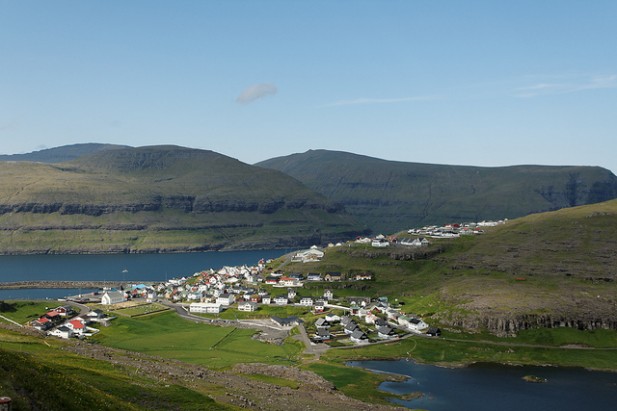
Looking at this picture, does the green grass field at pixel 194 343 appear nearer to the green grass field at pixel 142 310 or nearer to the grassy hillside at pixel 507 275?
the green grass field at pixel 142 310

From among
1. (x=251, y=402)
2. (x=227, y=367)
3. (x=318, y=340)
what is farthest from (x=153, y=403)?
(x=318, y=340)

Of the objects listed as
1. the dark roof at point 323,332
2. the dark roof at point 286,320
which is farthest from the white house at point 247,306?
the dark roof at point 323,332

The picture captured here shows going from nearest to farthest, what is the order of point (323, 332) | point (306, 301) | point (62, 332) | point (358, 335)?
point (62, 332), point (358, 335), point (323, 332), point (306, 301)

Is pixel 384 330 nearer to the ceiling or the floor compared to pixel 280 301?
nearer to the floor

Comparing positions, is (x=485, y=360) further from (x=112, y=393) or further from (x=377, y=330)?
(x=112, y=393)

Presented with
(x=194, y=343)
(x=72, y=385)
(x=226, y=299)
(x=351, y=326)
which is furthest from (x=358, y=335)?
(x=72, y=385)

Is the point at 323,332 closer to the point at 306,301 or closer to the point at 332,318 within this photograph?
the point at 332,318
